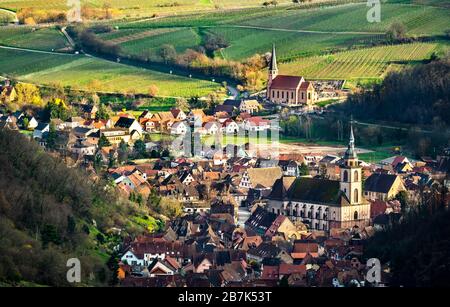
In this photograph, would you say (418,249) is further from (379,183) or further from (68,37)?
(68,37)

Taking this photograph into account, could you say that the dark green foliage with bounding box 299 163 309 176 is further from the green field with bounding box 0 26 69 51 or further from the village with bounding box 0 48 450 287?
the green field with bounding box 0 26 69 51

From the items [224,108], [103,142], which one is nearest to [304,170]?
[103,142]

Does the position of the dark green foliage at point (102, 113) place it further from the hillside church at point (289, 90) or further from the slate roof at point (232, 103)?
the hillside church at point (289, 90)

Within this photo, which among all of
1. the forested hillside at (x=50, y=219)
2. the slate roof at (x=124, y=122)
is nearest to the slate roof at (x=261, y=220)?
the forested hillside at (x=50, y=219)

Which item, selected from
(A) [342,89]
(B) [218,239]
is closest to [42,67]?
(A) [342,89]

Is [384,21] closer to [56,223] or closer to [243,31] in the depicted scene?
[243,31]
